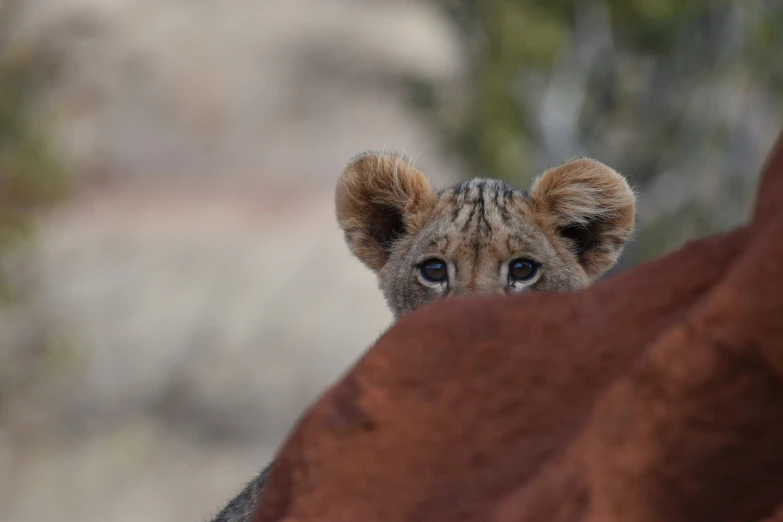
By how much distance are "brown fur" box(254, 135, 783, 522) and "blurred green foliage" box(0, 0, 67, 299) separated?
42.1 ft

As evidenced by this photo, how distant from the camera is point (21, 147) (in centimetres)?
1532

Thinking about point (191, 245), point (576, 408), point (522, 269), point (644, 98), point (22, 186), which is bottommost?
point (576, 408)

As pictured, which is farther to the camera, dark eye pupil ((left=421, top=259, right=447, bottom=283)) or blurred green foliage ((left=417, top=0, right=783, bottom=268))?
blurred green foliage ((left=417, top=0, right=783, bottom=268))

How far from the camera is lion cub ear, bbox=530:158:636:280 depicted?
556 cm

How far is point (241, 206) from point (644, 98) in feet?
40.5

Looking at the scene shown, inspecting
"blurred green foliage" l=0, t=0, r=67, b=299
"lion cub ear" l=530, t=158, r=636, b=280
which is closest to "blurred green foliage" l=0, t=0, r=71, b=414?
"blurred green foliage" l=0, t=0, r=67, b=299

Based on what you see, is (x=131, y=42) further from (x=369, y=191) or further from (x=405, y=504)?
(x=405, y=504)

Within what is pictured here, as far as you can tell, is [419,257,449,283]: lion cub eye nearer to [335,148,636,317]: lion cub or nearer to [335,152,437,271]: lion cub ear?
[335,148,636,317]: lion cub

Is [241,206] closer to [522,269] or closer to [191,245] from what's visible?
[191,245]

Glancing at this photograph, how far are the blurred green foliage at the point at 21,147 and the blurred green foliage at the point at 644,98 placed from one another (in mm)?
6205

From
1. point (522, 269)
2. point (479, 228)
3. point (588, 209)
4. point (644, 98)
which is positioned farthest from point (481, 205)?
point (644, 98)

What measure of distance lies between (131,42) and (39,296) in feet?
45.1

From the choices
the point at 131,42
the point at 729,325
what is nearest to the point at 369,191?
the point at 729,325

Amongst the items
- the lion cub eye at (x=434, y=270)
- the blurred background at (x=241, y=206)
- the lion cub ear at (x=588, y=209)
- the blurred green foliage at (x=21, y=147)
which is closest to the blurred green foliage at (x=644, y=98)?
the blurred background at (x=241, y=206)
